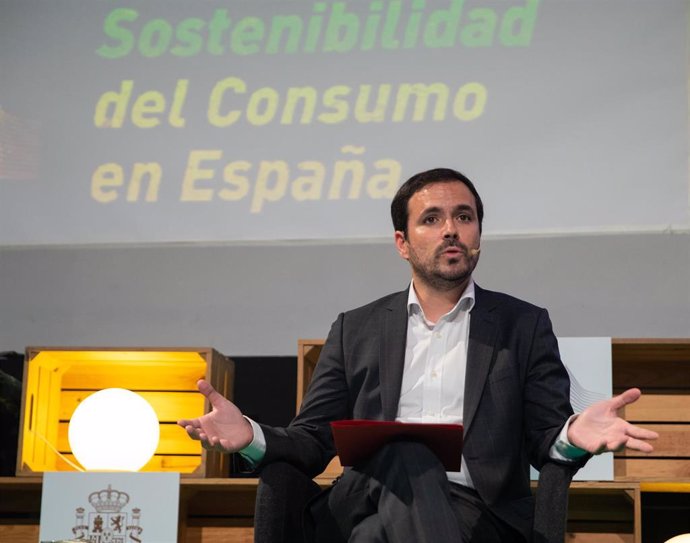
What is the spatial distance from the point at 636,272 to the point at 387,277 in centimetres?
90

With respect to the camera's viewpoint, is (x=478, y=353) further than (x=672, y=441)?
No

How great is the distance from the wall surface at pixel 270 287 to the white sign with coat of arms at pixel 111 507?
0.70 meters

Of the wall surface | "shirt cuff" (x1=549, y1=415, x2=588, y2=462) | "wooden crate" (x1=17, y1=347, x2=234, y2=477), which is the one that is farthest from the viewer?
the wall surface

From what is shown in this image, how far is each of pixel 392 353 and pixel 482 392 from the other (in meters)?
0.26

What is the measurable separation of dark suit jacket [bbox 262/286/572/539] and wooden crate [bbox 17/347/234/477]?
99 centimetres

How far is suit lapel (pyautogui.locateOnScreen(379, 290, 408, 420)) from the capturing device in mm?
2537

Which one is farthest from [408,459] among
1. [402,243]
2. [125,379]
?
[125,379]

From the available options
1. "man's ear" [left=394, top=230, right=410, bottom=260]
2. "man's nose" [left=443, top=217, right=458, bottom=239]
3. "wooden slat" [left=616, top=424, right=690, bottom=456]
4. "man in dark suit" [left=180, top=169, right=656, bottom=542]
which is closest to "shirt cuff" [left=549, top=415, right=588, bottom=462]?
"man in dark suit" [left=180, top=169, right=656, bottom=542]

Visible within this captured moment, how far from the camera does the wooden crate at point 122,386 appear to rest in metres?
3.60

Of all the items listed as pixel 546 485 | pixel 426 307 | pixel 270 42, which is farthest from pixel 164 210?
pixel 546 485

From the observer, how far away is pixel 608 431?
2150mm

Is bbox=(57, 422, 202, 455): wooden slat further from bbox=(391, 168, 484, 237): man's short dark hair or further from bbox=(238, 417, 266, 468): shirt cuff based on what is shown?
bbox=(238, 417, 266, 468): shirt cuff

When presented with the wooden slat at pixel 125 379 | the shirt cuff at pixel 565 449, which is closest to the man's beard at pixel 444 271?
the shirt cuff at pixel 565 449

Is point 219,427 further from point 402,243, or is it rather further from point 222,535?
point 222,535
